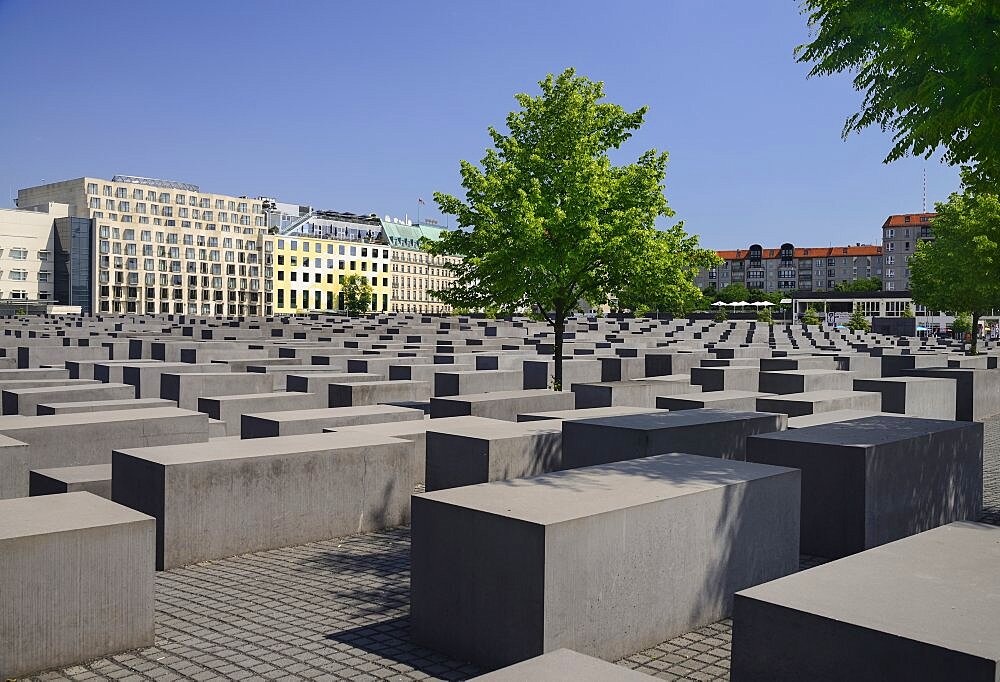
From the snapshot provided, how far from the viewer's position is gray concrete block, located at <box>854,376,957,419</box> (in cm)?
1505

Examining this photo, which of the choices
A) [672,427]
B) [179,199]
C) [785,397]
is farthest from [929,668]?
[179,199]

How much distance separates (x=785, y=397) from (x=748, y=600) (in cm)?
922

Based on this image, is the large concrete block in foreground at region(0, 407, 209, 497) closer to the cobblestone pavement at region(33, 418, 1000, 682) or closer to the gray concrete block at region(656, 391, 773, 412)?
the cobblestone pavement at region(33, 418, 1000, 682)

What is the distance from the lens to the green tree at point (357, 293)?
134 m

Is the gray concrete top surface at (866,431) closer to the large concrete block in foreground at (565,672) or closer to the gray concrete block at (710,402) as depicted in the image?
the gray concrete block at (710,402)

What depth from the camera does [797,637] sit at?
13.3 ft

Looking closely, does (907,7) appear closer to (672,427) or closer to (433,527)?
(672,427)

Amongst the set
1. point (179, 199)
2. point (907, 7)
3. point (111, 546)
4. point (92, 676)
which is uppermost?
point (179, 199)

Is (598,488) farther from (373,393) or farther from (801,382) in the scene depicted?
(801,382)

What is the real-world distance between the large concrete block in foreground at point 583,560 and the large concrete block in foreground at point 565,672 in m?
1.32

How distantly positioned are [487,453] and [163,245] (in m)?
130

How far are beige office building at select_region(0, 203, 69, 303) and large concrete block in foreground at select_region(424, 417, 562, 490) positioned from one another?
121 m

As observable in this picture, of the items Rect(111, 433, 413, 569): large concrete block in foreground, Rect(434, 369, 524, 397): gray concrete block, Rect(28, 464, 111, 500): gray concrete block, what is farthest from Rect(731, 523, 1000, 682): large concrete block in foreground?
Rect(434, 369, 524, 397): gray concrete block

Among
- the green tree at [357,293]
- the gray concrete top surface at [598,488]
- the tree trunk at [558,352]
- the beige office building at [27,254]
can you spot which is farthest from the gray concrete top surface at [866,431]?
the green tree at [357,293]
